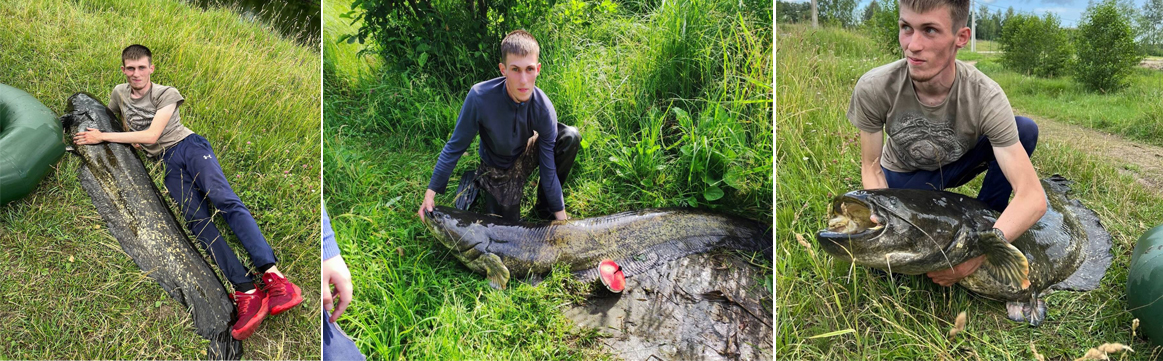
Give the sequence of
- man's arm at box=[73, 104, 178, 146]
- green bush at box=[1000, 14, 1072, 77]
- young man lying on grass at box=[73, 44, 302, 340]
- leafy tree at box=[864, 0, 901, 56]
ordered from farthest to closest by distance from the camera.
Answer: leafy tree at box=[864, 0, 901, 56], green bush at box=[1000, 14, 1072, 77], man's arm at box=[73, 104, 178, 146], young man lying on grass at box=[73, 44, 302, 340]

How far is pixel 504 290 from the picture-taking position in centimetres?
262

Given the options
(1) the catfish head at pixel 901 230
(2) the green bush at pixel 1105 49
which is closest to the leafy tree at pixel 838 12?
(2) the green bush at pixel 1105 49

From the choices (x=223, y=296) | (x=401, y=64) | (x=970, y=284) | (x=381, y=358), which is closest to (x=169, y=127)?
(x=223, y=296)

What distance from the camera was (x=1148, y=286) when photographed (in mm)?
2900

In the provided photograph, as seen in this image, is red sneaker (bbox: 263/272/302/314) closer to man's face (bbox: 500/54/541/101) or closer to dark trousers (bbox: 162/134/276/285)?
dark trousers (bbox: 162/134/276/285)

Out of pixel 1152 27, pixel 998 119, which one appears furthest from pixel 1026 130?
pixel 1152 27

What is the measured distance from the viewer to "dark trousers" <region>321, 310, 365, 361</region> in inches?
91.2

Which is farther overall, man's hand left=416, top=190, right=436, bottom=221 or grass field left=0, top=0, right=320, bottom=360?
grass field left=0, top=0, right=320, bottom=360

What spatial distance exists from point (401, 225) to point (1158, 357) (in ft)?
11.3

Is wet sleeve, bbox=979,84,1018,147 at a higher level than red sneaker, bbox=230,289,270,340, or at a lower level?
higher

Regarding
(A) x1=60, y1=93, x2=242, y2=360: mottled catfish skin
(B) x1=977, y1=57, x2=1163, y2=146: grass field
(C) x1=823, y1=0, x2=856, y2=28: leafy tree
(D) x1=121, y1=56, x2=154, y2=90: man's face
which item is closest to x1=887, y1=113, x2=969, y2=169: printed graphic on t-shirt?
(B) x1=977, y1=57, x2=1163, y2=146: grass field

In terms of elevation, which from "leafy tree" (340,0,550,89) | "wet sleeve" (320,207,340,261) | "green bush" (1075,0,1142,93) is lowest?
"wet sleeve" (320,207,340,261)

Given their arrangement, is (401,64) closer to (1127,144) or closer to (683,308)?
(683,308)

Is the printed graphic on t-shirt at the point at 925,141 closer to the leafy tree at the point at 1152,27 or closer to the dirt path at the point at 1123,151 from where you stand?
the dirt path at the point at 1123,151
